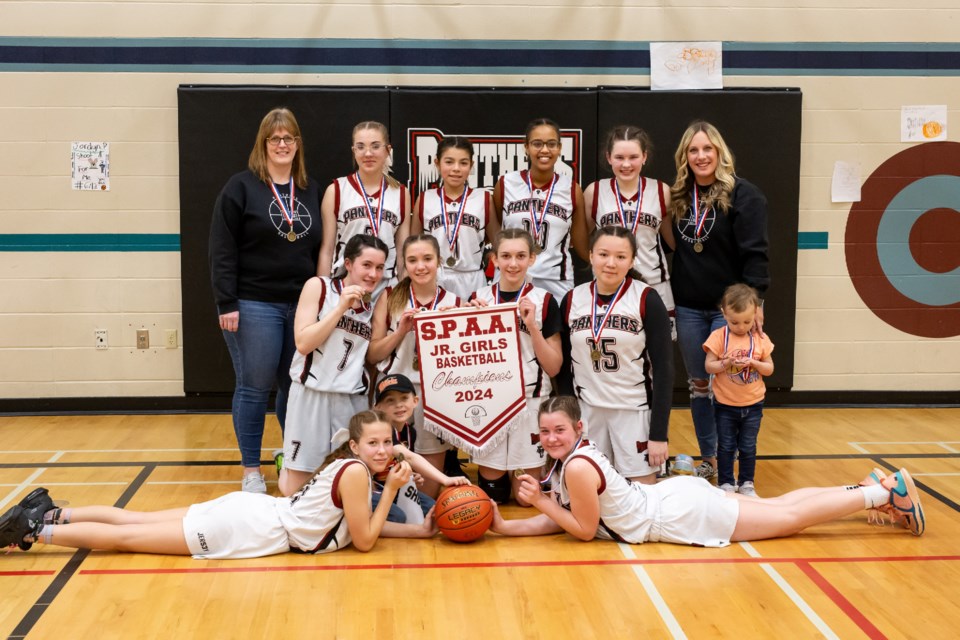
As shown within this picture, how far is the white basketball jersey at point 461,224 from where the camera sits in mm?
5512

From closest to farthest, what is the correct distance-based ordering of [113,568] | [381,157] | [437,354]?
[113,568]
[437,354]
[381,157]

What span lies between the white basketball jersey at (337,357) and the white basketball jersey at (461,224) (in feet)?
2.22

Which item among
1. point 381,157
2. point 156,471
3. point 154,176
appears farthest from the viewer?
point 154,176

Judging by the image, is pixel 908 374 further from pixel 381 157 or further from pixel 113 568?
pixel 113 568

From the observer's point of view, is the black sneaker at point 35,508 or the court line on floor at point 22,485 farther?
the court line on floor at point 22,485

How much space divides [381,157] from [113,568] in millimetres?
2536

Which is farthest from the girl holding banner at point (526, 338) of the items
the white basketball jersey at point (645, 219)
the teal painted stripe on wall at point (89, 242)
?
the teal painted stripe on wall at point (89, 242)

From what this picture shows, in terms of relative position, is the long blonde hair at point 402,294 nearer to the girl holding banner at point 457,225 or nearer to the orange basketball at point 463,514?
the girl holding banner at point 457,225

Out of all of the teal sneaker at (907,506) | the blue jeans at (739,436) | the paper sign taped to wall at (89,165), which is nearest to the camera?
the teal sneaker at (907,506)

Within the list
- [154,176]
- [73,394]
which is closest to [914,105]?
[154,176]

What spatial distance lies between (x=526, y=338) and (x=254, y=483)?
172cm

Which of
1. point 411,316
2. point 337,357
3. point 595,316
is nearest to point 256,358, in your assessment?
point 337,357

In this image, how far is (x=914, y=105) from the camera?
7527mm

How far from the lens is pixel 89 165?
7254 millimetres
